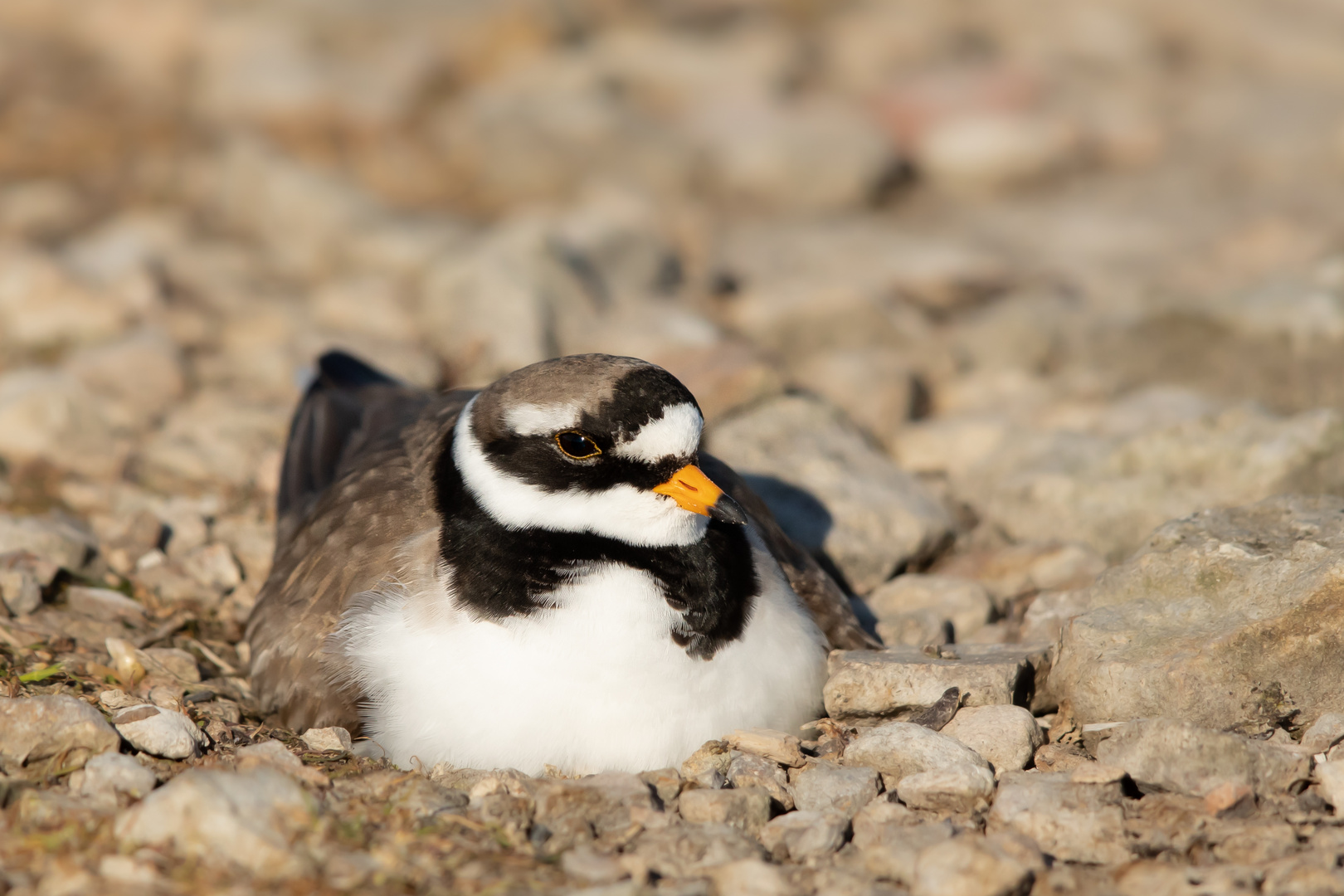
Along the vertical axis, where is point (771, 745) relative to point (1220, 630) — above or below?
below

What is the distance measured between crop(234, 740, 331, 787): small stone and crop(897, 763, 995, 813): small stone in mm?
2164

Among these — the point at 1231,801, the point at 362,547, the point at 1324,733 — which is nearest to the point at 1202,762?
the point at 1231,801

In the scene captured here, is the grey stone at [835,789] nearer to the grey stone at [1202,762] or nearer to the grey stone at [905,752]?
the grey stone at [905,752]

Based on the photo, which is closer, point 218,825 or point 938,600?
point 218,825

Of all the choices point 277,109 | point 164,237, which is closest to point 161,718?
point 164,237

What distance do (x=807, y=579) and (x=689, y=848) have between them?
1.86 m

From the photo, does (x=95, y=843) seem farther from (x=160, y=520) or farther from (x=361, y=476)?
(x=160, y=520)

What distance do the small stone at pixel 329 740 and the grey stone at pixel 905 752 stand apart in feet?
6.69

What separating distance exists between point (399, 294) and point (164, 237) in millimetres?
2399

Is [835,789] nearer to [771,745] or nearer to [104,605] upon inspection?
[771,745]

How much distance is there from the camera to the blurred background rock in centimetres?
754

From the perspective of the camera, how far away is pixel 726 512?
5207mm

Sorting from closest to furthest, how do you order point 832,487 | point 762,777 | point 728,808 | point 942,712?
point 728,808 → point 762,777 → point 942,712 → point 832,487

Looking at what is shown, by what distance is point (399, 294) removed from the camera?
10195 millimetres
